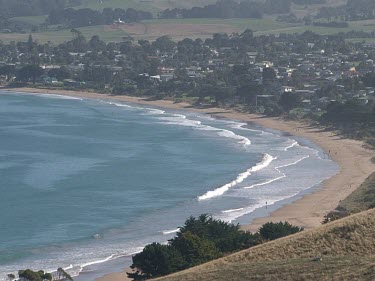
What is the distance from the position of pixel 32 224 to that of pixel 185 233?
45.4ft

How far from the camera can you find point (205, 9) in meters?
186

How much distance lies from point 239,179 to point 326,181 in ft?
13.5

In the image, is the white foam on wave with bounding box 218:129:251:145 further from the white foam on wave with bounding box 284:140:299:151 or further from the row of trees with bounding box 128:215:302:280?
the row of trees with bounding box 128:215:302:280

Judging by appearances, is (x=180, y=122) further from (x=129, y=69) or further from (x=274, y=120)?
(x=129, y=69)

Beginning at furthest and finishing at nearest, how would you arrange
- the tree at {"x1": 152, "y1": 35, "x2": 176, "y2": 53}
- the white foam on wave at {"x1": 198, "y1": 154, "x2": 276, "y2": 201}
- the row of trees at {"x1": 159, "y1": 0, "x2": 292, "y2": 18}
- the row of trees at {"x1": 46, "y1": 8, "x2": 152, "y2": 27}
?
the row of trees at {"x1": 159, "y1": 0, "x2": 292, "y2": 18}, the row of trees at {"x1": 46, "y1": 8, "x2": 152, "y2": 27}, the tree at {"x1": 152, "y1": 35, "x2": 176, "y2": 53}, the white foam on wave at {"x1": 198, "y1": 154, "x2": 276, "y2": 201}

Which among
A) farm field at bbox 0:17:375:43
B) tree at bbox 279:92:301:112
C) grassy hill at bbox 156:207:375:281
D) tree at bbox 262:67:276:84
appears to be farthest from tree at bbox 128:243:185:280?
farm field at bbox 0:17:375:43

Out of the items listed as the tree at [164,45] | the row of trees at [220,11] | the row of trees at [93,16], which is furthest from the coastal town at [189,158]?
the row of trees at [220,11]

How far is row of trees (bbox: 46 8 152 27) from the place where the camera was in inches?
7092

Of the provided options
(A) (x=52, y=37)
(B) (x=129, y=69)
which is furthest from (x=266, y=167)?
(A) (x=52, y=37)

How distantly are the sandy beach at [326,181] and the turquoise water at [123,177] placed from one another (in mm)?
1070

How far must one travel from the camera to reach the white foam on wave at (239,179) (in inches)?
2050

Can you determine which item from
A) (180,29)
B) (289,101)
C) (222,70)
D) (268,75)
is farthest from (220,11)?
(289,101)

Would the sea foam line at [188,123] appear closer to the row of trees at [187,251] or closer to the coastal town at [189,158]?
the coastal town at [189,158]

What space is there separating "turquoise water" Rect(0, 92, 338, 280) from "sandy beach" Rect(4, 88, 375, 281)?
107 centimetres
